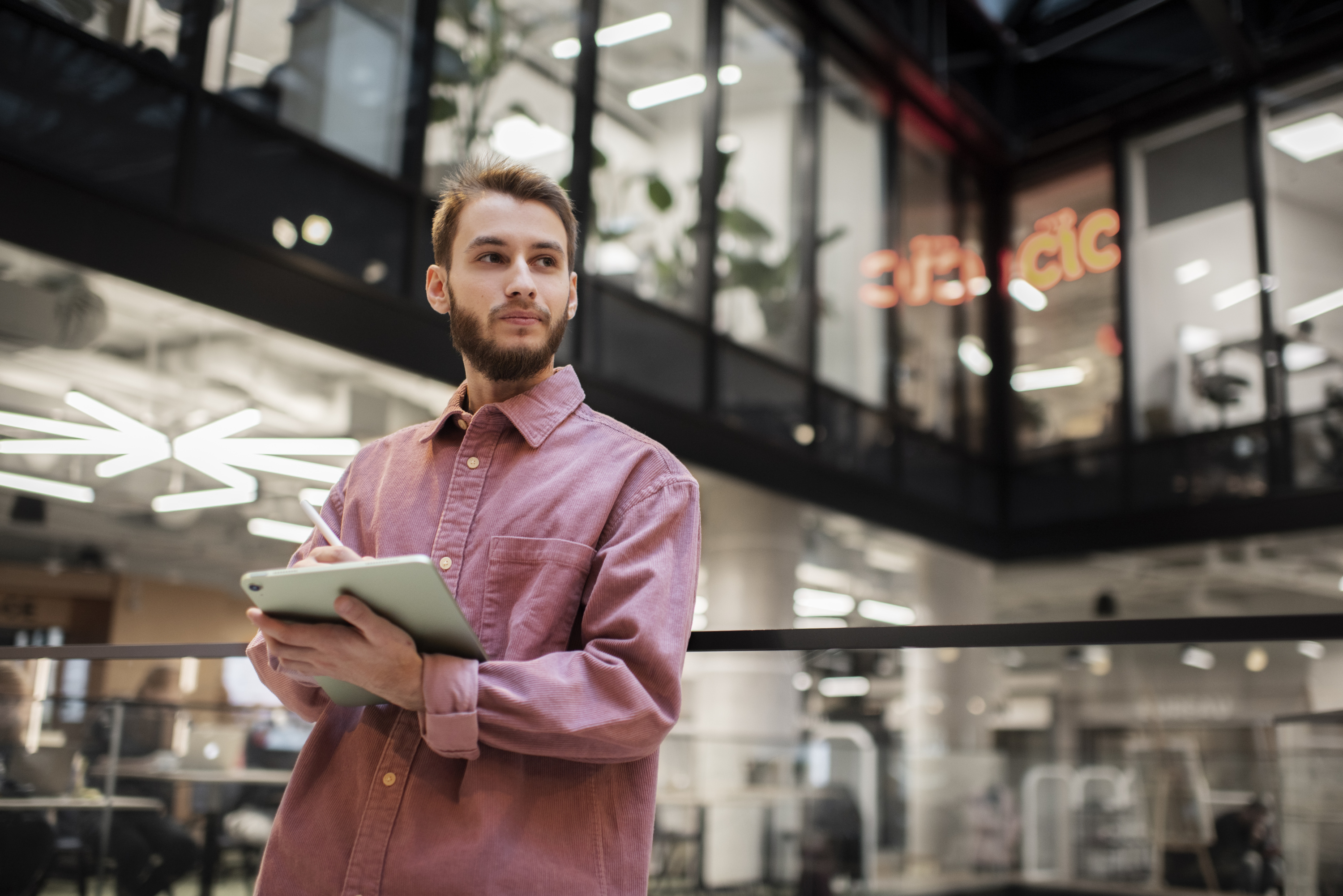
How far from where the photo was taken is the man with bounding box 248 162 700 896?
1080 mm

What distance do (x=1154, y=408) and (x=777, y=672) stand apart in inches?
202

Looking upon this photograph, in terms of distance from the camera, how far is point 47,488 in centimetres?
525

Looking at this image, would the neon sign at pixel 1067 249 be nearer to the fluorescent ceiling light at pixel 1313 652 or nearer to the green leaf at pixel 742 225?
the green leaf at pixel 742 225

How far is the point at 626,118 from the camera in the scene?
8.04m

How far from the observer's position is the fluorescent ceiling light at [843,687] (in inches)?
349

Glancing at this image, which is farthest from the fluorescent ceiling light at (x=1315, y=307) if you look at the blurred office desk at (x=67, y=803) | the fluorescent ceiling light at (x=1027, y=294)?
the blurred office desk at (x=67, y=803)

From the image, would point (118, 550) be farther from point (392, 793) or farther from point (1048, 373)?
point (1048, 373)

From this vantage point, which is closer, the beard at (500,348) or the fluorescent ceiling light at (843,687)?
the beard at (500,348)

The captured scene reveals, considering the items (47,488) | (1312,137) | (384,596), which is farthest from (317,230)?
(1312,137)

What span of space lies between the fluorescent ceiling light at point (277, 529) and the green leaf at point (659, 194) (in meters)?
3.51

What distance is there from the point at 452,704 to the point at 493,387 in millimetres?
442

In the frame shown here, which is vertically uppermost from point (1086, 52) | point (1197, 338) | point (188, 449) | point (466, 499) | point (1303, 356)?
point (1086, 52)

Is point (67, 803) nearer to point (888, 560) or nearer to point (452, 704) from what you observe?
point (452, 704)

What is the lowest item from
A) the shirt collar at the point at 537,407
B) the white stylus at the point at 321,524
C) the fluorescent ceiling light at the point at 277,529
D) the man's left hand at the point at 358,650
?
the man's left hand at the point at 358,650
